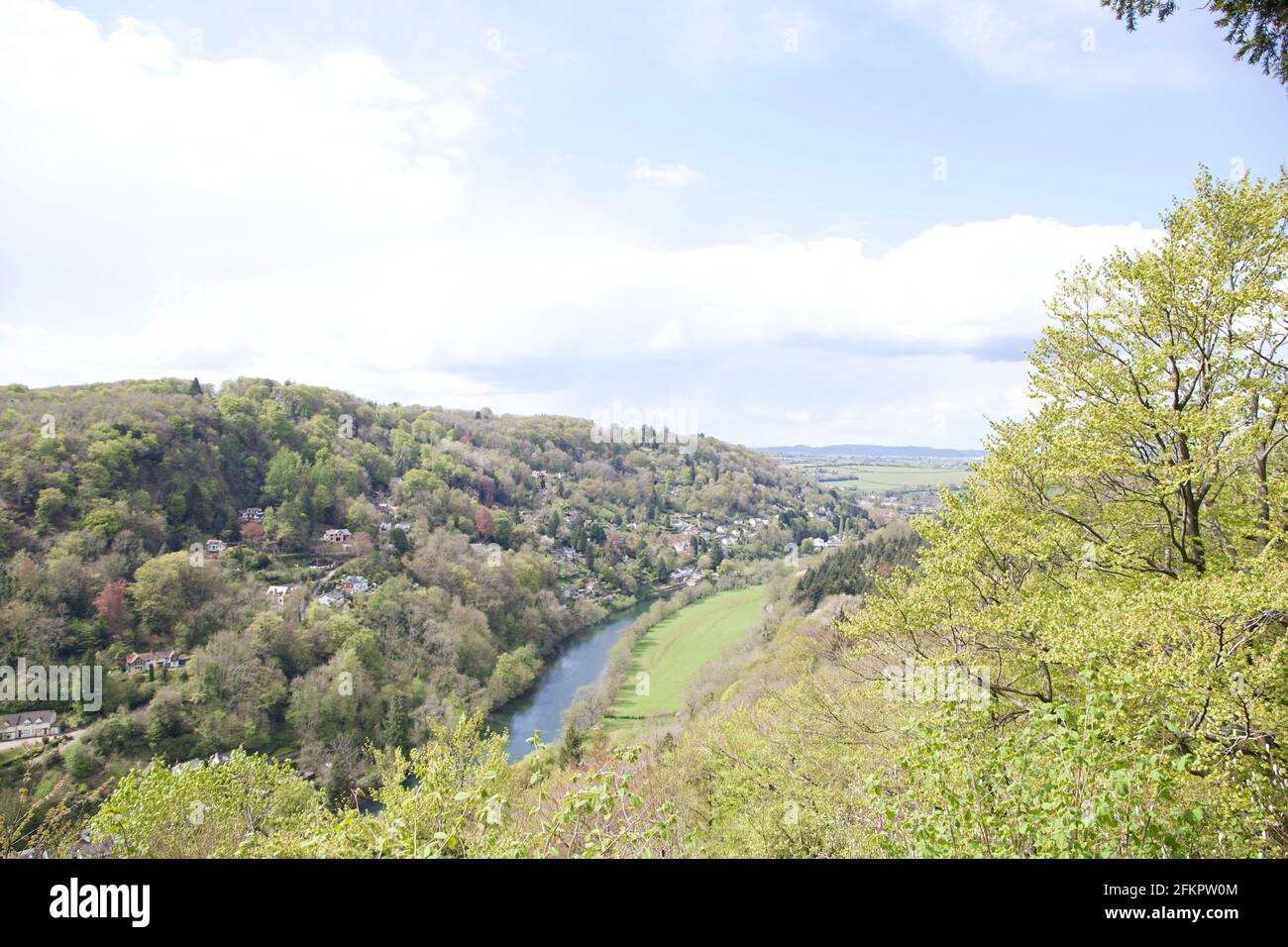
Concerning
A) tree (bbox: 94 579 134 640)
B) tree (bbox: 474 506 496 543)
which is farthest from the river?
tree (bbox: 94 579 134 640)

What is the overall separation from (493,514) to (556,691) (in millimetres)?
39376

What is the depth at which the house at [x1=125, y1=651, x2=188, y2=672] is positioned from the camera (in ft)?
127

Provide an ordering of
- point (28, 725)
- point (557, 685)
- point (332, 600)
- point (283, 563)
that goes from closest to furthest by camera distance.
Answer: point (28, 725) → point (332, 600) → point (557, 685) → point (283, 563)

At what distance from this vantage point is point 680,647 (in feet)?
184

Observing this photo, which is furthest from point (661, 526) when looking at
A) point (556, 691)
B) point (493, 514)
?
point (556, 691)

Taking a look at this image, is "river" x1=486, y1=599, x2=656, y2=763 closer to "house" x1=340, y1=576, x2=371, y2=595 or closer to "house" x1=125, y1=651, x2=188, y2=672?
"house" x1=340, y1=576, x2=371, y2=595

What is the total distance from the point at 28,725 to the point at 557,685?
33751mm

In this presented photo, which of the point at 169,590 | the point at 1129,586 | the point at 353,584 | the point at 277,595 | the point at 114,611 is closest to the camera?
the point at 1129,586

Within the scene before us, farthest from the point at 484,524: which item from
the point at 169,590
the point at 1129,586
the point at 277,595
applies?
the point at 1129,586

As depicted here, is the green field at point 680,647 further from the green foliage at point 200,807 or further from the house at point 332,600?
the house at point 332,600

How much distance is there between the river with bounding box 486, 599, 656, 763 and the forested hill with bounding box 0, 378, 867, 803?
1681mm

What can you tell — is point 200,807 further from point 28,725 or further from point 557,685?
point 557,685

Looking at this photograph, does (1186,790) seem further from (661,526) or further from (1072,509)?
(661,526)

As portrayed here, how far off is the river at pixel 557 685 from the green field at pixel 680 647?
4749 millimetres
